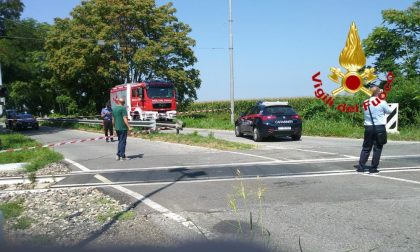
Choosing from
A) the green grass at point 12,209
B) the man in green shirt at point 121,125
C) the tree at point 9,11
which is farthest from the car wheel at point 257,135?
the tree at point 9,11

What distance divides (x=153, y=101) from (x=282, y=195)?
2250 centimetres

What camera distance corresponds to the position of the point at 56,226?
5582 millimetres

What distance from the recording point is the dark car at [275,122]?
17125 millimetres

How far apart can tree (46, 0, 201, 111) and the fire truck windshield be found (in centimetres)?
857

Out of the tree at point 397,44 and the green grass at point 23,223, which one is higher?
the tree at point 397,44

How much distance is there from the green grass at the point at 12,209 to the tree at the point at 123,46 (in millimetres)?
31253

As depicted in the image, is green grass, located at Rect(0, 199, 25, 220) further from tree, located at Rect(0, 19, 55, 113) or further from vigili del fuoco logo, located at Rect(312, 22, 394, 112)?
tree, located at Rect(0, 19, 55, 113)

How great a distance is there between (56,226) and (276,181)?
13.8 feet

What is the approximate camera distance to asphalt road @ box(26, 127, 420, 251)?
4938 millimetres

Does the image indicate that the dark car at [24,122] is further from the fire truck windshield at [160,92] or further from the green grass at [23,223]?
the green grass at [23,223]

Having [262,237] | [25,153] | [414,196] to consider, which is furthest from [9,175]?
[414,196]

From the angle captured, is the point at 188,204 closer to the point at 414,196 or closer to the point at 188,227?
the point at 188,227

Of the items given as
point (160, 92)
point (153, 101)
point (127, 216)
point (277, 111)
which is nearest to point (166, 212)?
point (127, 216)

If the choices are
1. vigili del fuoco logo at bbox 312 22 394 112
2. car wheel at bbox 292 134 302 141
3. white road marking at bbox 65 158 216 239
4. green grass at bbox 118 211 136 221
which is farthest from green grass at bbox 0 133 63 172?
car wheel at bbox 292 134 302 141
